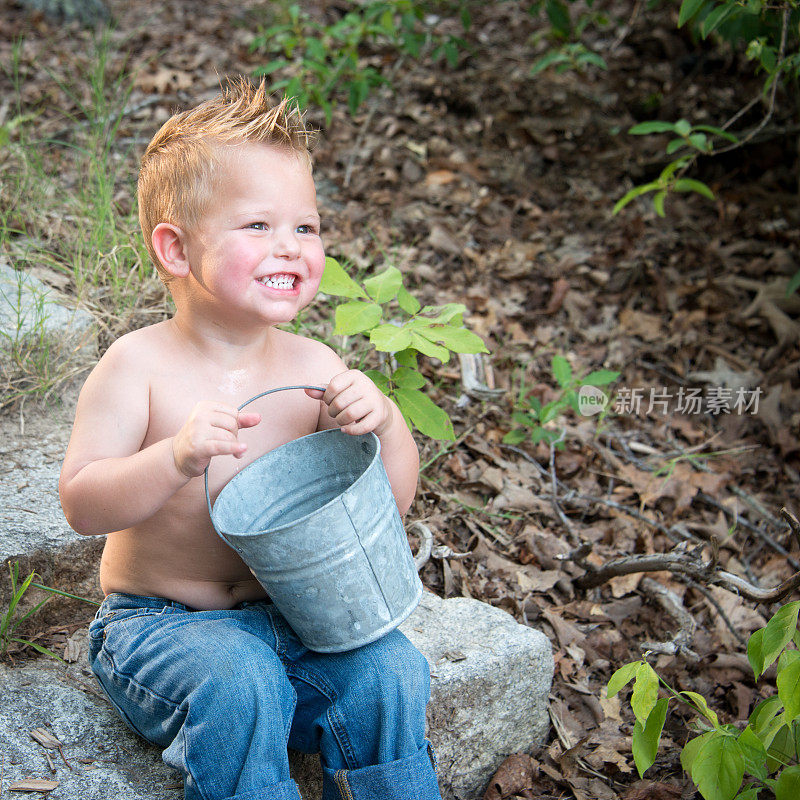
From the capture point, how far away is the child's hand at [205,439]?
1487 millimetres

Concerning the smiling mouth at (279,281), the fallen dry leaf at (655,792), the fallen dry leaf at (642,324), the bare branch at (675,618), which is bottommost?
the fallen dry leaf at (655,792)

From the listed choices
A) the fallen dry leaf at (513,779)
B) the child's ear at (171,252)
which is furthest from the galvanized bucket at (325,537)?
the fallen dry leaf at (513,779)

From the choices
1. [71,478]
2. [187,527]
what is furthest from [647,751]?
[71,478]

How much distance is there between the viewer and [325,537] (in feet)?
4.82

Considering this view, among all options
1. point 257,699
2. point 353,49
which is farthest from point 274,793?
point 353,49

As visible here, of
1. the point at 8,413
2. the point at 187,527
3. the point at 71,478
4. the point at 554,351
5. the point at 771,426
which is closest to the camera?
the point at 71,478

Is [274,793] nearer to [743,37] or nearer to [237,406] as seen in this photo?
[237,406]

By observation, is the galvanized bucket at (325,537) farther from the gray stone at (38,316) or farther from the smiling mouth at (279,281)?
the gray stone at (38,316)

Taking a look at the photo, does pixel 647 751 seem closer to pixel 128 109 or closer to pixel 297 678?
pixel 297 678

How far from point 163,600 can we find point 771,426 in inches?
101

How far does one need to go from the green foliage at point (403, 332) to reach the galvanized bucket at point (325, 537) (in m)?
0.33

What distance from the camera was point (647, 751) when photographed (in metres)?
1.67

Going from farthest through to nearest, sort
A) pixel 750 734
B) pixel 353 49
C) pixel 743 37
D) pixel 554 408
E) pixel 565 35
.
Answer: pixel 565 35 → pixel 353 49 → pixel 743 37 → pixel 554 408 → pixel 750 734

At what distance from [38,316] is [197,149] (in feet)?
4.26
